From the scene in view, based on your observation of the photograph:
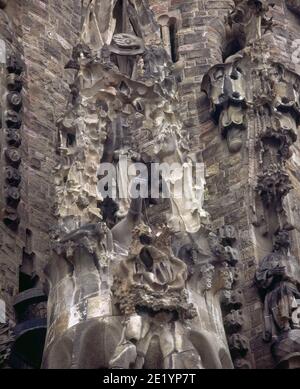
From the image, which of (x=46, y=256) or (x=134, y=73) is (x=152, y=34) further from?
(x=46, y=256)

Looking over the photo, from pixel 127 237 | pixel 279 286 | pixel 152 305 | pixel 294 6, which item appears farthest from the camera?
pixel 294 6

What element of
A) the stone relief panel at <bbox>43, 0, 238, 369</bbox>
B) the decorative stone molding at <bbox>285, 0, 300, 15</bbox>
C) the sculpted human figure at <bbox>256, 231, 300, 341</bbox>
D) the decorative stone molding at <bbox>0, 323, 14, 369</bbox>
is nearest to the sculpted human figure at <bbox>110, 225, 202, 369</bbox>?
the stone relief panel at <bbox>43, 0, 238, 369</bbox>

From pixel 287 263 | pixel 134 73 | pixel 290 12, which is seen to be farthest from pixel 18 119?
pixel 290 12

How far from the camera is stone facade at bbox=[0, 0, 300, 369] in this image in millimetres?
19562

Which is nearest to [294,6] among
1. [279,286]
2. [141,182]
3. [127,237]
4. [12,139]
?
[12,139]

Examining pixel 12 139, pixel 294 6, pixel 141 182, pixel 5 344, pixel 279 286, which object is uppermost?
pixel 294 6

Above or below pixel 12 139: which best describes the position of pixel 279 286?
below

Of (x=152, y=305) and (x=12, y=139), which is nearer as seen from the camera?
(x=152, y=305)

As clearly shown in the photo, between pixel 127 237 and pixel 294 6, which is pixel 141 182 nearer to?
pixel 127 237

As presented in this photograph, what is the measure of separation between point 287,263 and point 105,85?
91.5 inches

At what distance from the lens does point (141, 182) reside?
20.9m

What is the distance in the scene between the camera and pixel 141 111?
2206cm

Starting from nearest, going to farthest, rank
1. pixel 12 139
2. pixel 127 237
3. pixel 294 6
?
pixel 127 237
pixel 12 139
pixel 294 6

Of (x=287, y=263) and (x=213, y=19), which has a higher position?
(x=213, y=19)
